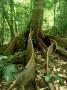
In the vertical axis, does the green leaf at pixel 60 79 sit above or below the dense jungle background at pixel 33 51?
below

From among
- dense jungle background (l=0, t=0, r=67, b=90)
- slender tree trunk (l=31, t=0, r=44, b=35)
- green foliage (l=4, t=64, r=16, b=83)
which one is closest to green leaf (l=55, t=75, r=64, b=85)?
dense jungle background (l=0, t=0, r=67, b=90)

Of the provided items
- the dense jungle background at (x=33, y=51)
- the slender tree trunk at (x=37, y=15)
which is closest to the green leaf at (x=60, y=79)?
the dense jungle background at (x=33, y=51)

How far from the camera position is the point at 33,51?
473 centimetres

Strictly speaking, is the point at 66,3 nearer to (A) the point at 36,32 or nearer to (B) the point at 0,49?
(A) the point at 36,32

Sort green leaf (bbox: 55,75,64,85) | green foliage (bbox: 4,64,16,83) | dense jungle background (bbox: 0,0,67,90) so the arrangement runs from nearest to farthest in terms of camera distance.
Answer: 1. green foliage (bbox: 4,64,16,83)
2. dense jungle background (bbox: 0,0,67,90)
3. green leaf (bbox: 55,75,64,85)

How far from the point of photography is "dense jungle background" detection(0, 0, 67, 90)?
4.02 m

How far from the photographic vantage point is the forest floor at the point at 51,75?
13.3 ft

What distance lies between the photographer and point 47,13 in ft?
30.5

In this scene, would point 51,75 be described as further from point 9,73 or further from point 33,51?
point 9,73

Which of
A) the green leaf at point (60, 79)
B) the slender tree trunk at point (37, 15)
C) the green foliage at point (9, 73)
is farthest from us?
the slender tree trunk at point (37, 15)

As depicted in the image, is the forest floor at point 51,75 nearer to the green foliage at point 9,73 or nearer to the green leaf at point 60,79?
the green leaf at point 60,79

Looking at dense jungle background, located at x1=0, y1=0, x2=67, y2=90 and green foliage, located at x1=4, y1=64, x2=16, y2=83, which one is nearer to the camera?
green foliage, located at x1=4, y1=64, x2=16, y2=83

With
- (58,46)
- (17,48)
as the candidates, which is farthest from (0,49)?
(58,46)

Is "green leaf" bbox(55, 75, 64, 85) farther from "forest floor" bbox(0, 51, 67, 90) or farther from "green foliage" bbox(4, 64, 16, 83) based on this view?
"green foliage" bbox(4, 64, 16, 83)
